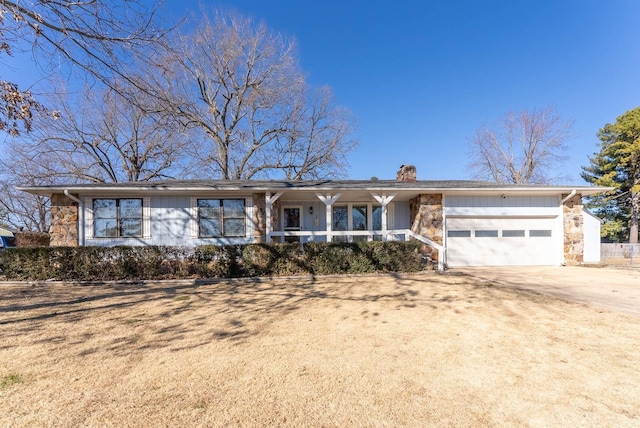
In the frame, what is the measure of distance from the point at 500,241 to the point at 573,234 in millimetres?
2421

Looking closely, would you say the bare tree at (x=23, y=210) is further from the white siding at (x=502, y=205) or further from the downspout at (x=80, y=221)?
the white siding at (x=502, y=205)

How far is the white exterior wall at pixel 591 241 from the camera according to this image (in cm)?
1103

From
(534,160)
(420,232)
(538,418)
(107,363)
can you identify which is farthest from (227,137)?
(534,160)

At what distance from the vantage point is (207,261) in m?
7.92

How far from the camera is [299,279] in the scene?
7.79m

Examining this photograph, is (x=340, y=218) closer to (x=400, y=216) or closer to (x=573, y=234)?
(x=400, y=216)

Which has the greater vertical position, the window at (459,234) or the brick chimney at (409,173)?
the brick chimney at (409,173)

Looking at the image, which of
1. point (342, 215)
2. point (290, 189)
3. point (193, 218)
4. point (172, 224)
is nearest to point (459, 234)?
point (342, 215)

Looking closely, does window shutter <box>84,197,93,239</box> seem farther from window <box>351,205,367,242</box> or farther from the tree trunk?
the tree trunk

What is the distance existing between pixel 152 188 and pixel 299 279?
576 cm

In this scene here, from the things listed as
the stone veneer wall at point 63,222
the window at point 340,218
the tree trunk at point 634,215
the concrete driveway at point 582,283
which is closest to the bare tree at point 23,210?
the stone veneer wall at point 63,222

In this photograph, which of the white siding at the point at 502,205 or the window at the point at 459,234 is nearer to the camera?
the white siding at the point at 502,205

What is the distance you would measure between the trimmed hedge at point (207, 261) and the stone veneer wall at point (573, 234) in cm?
593

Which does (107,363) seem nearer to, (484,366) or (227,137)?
(484,366)
